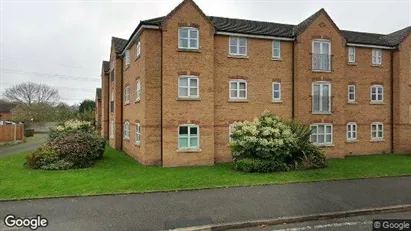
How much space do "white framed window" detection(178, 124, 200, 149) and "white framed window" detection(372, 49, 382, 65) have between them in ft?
44.5

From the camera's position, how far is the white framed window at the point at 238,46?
52.5ft

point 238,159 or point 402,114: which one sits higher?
point 402,114

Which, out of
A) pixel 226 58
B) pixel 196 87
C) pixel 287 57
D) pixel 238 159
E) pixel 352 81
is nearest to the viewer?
pixel 238 159

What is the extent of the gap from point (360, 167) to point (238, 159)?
5.96 m

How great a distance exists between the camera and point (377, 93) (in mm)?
19484

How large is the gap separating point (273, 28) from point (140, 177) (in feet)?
40.2

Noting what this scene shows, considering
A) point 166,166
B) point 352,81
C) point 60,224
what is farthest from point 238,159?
point 352,81

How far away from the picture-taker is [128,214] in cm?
704

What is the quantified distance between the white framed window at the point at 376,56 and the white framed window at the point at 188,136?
44.5 ft

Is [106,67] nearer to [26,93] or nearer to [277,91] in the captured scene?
[277,91]

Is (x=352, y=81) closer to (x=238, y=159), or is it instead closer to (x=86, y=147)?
(x=238, y=159)

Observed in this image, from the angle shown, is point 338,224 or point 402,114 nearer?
point 338,224

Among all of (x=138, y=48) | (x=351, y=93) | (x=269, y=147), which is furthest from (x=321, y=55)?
(x=138, y=48)

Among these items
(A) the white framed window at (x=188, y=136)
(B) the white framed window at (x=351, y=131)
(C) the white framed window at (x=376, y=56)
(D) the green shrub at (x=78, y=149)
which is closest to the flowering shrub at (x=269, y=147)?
(A) the white framed window at (x=188, y=136)
